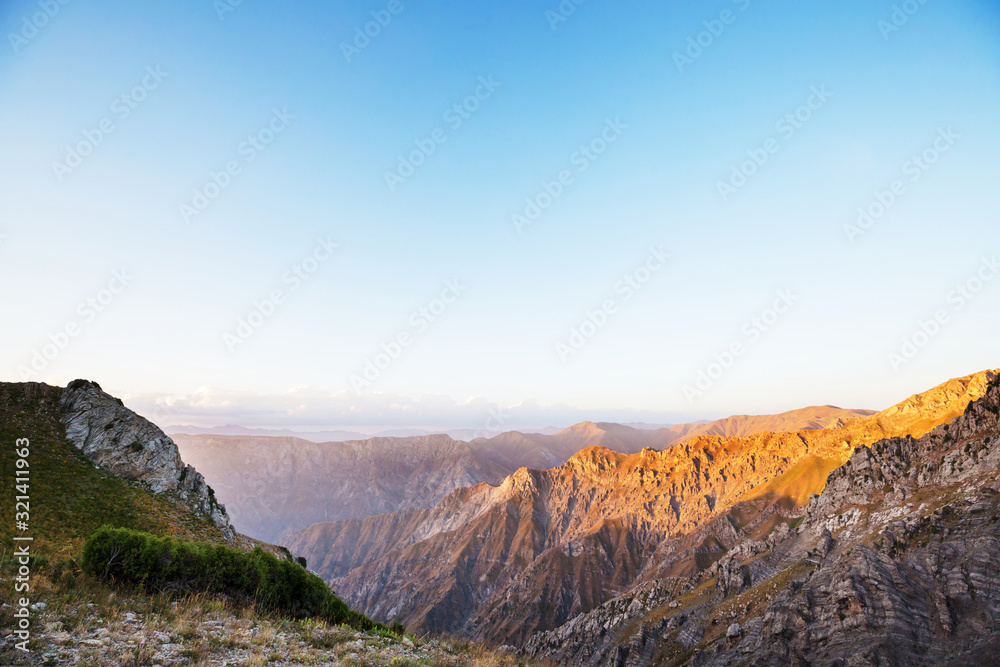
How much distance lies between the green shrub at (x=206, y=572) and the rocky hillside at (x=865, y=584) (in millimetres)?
63716

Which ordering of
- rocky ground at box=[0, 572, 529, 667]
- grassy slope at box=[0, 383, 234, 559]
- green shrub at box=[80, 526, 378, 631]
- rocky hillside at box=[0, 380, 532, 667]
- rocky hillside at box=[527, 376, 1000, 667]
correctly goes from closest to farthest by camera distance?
rocky ground at box=[0, 572, 529, 667]
rocky hillside at box=[0, 380, 532, 667]
green shrub at box=[80, 526, 378, 631]
grassy slope at box=[0, 383, 234, 559]
rocky hillside at box=[527, 376, 1000, 667]

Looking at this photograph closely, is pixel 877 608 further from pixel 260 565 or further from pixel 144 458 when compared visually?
pixel 144 458

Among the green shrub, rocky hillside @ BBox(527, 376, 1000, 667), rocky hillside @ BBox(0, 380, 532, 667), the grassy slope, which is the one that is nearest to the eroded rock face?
the grassy slope

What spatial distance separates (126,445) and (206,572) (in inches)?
1474

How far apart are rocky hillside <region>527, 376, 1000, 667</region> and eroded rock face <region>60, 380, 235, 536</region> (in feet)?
240

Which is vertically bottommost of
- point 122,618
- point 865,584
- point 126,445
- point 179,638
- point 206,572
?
point 865,584

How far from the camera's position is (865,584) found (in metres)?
64.1

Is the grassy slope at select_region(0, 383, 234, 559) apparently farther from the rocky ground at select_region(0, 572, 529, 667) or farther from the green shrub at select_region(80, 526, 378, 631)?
the rocky ground at select_region(0, 572, 529, 667)

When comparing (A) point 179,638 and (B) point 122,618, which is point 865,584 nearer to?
(A) point 179,638

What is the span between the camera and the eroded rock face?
43.2 metres

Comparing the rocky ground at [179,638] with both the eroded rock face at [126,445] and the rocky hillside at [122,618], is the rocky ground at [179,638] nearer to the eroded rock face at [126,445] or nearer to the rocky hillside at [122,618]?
the rocky hillside at [122,618]

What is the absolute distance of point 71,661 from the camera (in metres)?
9.56

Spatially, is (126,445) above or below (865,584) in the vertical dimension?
above

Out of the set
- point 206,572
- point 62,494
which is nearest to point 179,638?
point 206,572
